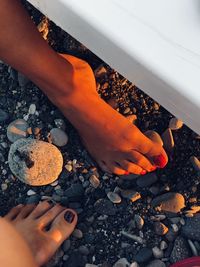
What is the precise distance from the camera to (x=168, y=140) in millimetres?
1364

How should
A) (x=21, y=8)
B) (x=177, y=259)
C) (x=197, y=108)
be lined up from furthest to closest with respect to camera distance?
(x=177, y=259) < (x=21, y=8) < (x=197, y=108)

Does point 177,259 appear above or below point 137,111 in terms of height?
below

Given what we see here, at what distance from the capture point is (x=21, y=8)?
3.61ft

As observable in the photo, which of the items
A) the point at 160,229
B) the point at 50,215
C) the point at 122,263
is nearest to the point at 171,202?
the point at 160,229

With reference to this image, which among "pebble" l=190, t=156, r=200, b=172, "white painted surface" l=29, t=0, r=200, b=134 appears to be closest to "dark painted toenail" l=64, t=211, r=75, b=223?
"pebble" l=190, t=156, r=200, b=172

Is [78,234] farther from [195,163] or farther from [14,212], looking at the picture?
[195,163]

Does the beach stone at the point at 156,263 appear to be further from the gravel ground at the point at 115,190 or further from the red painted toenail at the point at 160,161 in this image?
the red painted toenail at the point at 160,161

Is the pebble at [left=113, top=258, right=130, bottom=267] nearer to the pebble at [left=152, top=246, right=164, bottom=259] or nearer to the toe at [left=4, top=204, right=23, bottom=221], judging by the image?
the pebble at [left=152, top=246, right=164, bottom=259]

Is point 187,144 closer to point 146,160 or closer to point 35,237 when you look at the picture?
→ point 146,160

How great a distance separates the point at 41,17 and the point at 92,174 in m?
0.46

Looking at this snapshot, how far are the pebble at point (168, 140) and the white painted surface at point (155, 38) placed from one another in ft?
2.05

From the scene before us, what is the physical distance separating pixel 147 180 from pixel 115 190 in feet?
0.28

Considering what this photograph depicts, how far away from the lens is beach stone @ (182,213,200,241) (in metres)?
1.31

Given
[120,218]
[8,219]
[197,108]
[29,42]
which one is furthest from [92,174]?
[197,108]
